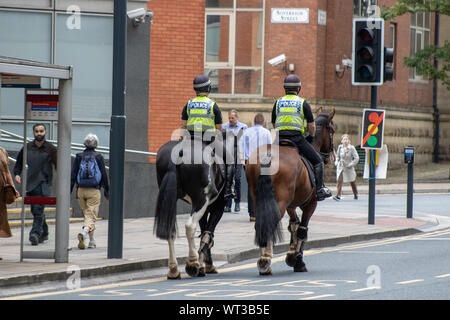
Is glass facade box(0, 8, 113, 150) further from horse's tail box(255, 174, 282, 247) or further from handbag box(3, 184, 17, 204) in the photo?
horse's tail box(255, 174, 282, 247)

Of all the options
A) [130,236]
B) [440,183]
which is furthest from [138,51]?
[440,183]

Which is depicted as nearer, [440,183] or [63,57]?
[63,57]

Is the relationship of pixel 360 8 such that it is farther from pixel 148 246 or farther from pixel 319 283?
pixel 319 283

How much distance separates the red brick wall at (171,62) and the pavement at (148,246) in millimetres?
2758

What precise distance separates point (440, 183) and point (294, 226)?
21010mm

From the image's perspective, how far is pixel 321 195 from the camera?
1250cm

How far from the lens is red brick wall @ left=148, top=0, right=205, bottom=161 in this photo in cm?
2236

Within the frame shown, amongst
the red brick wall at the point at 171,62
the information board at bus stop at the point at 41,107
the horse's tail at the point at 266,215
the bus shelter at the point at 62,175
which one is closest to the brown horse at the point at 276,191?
the horse's tail at the point at 266,215

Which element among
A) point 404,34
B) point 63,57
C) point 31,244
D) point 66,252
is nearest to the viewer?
point 66,252

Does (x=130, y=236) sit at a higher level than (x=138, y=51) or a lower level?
lower

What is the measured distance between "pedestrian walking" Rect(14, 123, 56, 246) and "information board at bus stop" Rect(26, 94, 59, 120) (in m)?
1.28

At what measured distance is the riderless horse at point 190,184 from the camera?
1105 centimetres

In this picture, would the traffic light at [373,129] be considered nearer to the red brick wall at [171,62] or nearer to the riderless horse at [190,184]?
the red brick wall at [171,62]
